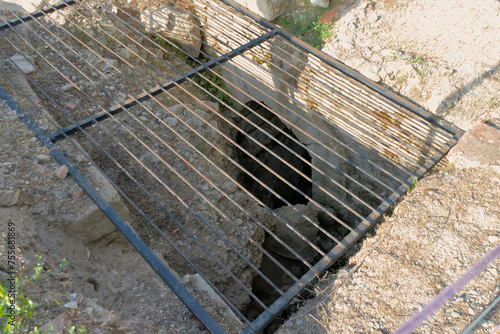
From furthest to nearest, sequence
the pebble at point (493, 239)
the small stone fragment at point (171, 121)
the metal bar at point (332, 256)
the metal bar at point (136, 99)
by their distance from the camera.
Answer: the small stone fragment at point (171, 121) < the metal bar at point (136, 99) < the pebble at point (493, 239) < the metal bar at point (332, 256)

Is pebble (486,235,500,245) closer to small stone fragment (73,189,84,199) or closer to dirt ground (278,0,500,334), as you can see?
dirt ground (278,0,500,334)

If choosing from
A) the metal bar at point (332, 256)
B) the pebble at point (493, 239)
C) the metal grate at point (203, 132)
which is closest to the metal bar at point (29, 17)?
the metal grate at point (203, 132)

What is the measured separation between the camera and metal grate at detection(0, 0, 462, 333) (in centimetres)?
304

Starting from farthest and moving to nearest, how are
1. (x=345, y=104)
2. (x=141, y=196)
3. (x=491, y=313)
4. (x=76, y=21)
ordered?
(x=76, y=21) < (x=345, y=104) < (x=141, y=196) < (x=491, y=313)

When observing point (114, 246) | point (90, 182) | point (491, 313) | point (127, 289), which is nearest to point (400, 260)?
point (491, 313)

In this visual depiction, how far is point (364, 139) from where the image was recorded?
414 cm

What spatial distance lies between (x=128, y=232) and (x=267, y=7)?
3232mm

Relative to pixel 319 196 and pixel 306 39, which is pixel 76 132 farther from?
pixel 319 196

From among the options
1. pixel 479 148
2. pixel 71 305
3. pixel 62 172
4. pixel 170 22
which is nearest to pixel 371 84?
pixel 479 148

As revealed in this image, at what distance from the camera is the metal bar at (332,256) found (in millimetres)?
2312

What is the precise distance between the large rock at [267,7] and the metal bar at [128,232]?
284 cm

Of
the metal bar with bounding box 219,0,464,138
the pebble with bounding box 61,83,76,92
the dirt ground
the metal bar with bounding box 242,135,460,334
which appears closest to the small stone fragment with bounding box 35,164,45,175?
the pebble with bounding box 61,83,76,92

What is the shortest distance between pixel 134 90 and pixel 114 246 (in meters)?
1.95

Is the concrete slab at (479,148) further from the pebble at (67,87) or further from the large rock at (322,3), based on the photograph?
the pebble at (67,87)
